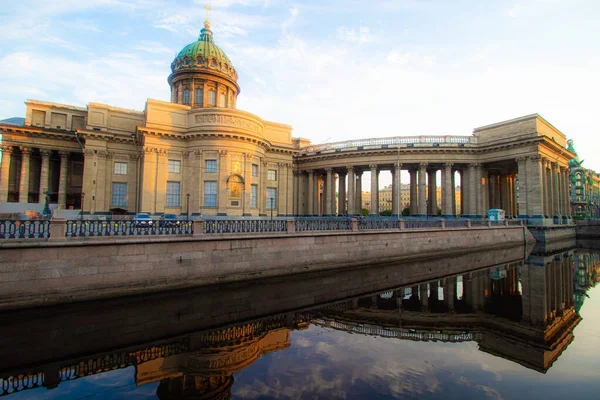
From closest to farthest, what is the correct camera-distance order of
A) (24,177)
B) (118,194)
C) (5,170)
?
(5,170) < (24,177) < (118,194)

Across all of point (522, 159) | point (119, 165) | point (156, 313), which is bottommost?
point (156, 313)

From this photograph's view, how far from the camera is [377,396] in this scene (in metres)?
6.21

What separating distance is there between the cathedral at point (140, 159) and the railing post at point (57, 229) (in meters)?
19.0

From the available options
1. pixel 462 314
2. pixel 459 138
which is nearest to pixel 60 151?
pixel 462 314

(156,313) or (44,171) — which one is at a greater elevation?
(44,171)

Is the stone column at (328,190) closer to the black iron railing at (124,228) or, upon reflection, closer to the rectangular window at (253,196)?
the rectangular window at (253,196)

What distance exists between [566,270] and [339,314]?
18890mm

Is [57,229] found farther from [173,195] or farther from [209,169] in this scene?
[173,195]

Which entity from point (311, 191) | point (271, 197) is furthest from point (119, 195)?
point (311, 191)

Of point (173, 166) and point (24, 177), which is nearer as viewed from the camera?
point (173, 166)

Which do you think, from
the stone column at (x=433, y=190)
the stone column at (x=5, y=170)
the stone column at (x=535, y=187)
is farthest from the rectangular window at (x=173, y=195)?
the stone column at (x=535, y=187)

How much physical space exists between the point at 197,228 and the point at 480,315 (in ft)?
39.6

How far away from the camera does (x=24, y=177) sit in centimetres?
3316

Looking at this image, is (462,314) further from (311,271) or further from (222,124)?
(222,124)
